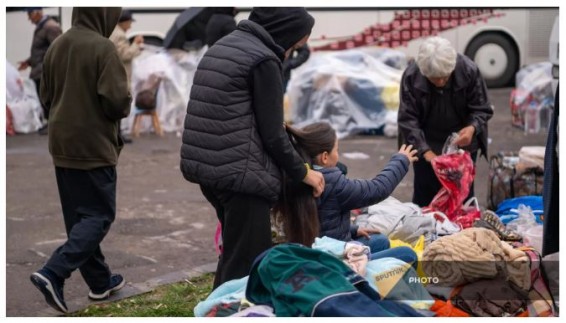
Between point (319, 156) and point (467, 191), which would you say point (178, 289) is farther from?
point (467, 191)

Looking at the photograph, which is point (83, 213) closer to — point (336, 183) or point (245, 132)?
point (245, 132)

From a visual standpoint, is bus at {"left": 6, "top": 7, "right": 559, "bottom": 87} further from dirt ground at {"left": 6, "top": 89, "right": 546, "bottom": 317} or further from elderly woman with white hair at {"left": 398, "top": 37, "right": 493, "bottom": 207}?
elderly woman with white hair at {"left": 398, "top": 37, "right": 493, "bottom": 207}

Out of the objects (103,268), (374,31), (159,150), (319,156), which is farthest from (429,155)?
(374,31)

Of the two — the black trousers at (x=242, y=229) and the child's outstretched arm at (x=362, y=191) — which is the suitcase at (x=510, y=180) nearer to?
the child's outstretched arm at (x=362, y=191)

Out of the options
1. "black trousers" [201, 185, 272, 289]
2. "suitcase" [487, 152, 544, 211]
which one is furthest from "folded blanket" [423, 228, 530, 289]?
"suitcase" [487, 152, 544, 211]

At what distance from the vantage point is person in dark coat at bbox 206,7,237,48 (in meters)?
11.0

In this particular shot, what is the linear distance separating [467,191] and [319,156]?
6.05 ft

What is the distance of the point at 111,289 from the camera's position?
594 cm

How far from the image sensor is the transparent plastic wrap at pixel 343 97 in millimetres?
12820

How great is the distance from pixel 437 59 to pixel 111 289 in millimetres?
2532

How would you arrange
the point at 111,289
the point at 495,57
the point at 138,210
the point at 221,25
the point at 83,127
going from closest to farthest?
the point at 83,127
the point at 111,289
the point at 138,210
the point at 221,25
the point at 495,57

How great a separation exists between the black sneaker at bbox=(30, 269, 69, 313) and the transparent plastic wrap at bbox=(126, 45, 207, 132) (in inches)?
309

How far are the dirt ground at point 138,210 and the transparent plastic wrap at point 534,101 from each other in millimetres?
206

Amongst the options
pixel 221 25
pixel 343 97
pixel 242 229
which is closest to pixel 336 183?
pixel 242 229
